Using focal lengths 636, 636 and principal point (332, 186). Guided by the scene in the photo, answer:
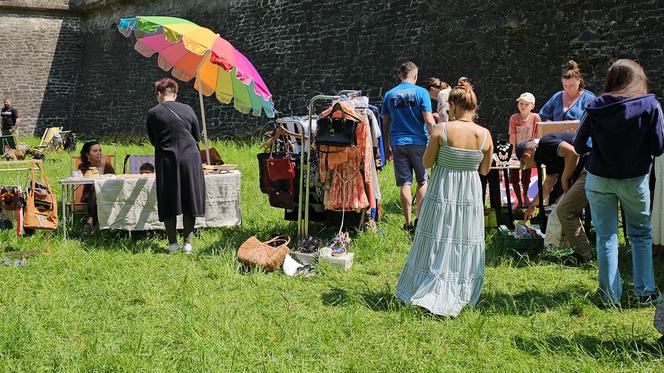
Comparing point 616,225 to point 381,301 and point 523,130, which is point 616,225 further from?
point 523,130

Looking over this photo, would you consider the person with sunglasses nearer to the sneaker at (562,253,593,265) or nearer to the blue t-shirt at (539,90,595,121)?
the sneaker at (562,253,593,265)

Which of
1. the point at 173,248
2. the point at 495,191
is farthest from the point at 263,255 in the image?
the point at 495,191

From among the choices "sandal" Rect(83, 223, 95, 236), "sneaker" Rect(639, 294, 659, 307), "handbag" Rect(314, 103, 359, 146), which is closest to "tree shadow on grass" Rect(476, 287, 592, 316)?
"sneaker" Rect(639, 294, 659, 307)

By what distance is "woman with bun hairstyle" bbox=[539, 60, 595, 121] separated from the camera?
5.60 meters

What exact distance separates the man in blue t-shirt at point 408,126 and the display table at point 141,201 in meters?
1.69

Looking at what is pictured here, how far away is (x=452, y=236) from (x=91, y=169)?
4.52 metres

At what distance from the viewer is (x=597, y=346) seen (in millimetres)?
3492

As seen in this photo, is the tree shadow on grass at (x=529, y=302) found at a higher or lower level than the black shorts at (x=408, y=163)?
lower

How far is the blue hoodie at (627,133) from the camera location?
3.79 m

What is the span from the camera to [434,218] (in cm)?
408

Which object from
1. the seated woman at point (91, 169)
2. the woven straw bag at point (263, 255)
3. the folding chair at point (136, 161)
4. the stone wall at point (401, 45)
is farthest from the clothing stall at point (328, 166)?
the stone wall at point (401, 45)

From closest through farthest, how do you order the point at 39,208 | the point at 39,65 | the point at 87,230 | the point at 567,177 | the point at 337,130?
the point at 567,177 < the point at 337,130 < the point at 39,208 < the point at 87,230 < the point at 39,65

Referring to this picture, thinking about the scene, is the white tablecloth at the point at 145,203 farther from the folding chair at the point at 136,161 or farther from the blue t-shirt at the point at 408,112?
the blue t-shirt at the point at 408,112

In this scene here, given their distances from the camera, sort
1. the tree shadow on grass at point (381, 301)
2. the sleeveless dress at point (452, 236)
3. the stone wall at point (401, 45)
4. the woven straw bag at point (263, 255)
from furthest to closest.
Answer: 1. the stone wall at point (401, 45)
2. the woven straw bag at point (263, 255)
3. the tree shadow on grass at point (381, 301)
4. the sleeveless dress at point (452, 236)
